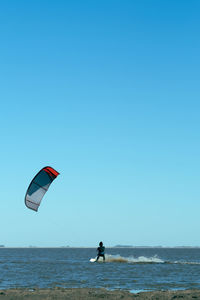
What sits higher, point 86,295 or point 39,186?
point 39,186

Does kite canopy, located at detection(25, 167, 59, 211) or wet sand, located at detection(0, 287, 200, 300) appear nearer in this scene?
wet sand, located at detection(0, 287, 200, 300)

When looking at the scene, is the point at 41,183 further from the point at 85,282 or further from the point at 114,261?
the point at 114,261

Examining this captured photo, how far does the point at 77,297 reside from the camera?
17.5 meters

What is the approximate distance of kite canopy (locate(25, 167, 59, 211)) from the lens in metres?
25.7

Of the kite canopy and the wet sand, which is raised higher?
the kite canopy

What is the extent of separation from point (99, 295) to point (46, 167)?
31.5 feet

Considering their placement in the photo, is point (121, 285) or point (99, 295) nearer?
point (99, 295)

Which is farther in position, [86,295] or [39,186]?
[39,186]

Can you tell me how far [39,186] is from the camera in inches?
1042

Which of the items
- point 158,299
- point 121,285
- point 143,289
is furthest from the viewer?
point 121,285

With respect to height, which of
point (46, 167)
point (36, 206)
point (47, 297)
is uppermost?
point (46, 167)

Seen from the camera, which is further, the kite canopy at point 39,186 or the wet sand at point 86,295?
the kite canopy at point 39,186

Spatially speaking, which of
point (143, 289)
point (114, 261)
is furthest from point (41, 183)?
point (114, 261)

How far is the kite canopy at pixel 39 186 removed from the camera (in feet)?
84.4
